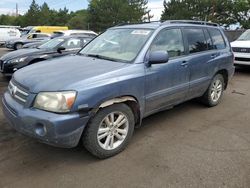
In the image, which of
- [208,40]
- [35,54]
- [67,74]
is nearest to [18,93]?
[67,74]

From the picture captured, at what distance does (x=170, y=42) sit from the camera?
4.80 m

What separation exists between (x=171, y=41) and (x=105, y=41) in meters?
1.08

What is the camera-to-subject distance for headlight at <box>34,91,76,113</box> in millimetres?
3350

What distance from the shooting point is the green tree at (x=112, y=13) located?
56094 mm

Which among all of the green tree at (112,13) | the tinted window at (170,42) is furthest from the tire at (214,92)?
the green tree at (112,13)

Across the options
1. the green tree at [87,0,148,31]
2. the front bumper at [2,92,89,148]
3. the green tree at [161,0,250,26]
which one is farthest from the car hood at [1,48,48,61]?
the green tree at [87,0,148,31]

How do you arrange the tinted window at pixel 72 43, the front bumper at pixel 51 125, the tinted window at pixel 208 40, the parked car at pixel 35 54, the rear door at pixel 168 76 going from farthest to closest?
1. the tinted window at pixel 72 43
2. the parked car at pixel 35 54
3. the tinted window at pixel 208 40
4. the rear door at pixel 168 76
5. the front bumper at pixel 51 125

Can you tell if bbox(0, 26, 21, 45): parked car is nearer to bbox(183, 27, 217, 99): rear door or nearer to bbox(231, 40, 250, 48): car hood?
bbox(231, 40, 250, 48): car hood

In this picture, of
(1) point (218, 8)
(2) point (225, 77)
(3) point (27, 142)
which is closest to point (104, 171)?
(3) point (27, 142)

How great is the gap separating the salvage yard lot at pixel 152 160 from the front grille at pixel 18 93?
30.2 inches

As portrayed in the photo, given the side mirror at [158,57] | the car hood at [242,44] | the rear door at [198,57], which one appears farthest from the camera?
the car hood at [242,44]

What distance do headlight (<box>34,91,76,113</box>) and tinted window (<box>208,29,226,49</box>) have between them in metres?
3.58

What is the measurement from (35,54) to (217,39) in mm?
5267

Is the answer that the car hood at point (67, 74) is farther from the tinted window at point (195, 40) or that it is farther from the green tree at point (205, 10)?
the green tree at point (205, 10)
